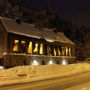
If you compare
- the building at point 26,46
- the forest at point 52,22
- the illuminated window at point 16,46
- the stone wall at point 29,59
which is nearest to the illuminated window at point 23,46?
the building at point 26,46

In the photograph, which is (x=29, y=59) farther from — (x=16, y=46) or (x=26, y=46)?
(x=16, y=46)

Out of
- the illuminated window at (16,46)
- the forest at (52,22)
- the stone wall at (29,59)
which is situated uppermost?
the forest at (52,22)

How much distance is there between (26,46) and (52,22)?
31757 mm

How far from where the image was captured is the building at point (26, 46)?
78.3 ft

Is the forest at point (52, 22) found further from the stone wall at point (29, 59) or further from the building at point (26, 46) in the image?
the stone wall at point (29, 59)

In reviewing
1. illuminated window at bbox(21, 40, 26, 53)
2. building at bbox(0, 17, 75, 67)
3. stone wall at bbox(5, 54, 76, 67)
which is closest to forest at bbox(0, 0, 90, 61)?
building at bbox(0, 17, 75, 67)

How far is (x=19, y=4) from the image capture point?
53.1 m

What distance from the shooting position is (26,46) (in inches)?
1043

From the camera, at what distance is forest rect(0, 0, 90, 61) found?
4709cm

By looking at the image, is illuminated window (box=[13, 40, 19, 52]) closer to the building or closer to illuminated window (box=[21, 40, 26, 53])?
the building

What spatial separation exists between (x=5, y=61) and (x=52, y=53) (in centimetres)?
1145

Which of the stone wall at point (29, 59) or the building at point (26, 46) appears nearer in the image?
the stone wall at point (29, 59)

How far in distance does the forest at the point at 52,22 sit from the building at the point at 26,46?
15071 millimetres

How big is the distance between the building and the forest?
15.1 meters
